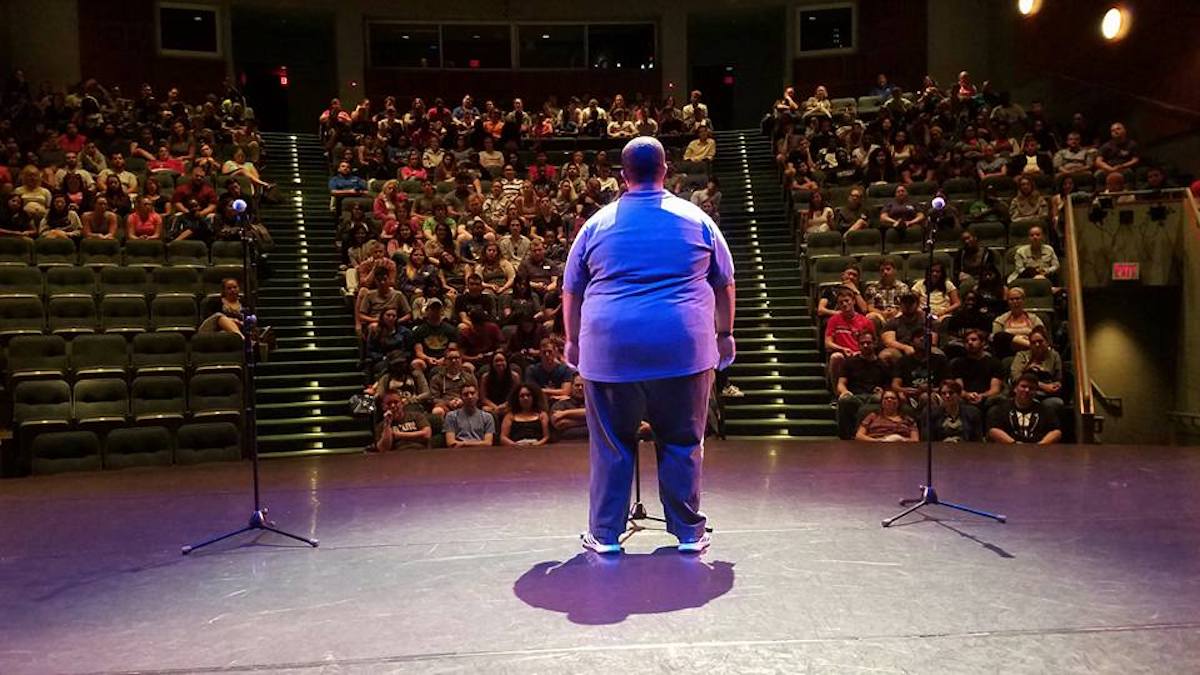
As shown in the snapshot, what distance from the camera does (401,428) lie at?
24.8 ft

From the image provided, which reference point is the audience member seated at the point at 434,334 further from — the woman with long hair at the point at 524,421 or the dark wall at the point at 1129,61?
the dark wall at the point at 1129,61

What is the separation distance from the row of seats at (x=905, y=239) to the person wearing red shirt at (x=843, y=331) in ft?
3.89

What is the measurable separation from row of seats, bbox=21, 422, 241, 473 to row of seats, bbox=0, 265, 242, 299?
1.91m

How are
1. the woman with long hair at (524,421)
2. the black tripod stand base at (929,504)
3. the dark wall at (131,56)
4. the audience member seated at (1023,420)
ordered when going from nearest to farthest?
the black tripod stand base at (929,504) → the audience member seated at (1023,420) → the woman with long hair at (524,421) → the dark wall at (131,56)

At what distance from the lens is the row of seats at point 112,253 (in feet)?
29.8

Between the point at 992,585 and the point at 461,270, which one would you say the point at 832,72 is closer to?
the point at 461,270

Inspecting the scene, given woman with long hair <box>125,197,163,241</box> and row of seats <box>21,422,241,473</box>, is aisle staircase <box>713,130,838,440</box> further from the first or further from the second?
woman with long hair <box>125,197,163,241</box>

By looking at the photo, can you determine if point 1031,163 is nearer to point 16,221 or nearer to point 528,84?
point 528,84

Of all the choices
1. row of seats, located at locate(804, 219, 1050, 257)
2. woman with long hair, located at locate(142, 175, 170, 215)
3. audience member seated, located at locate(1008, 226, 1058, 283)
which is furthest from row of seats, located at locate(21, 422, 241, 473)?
audience member seated, located at locate(1008, 226, 1058, 283)

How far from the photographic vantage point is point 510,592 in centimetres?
309

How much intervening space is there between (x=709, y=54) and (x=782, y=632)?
68.8 feet

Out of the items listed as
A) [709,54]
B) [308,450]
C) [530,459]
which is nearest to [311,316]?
[308,450]

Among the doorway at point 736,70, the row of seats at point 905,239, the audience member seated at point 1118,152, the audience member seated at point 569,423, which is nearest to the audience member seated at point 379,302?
the audience member seated at point 569,423

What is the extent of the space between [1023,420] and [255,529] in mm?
5761
